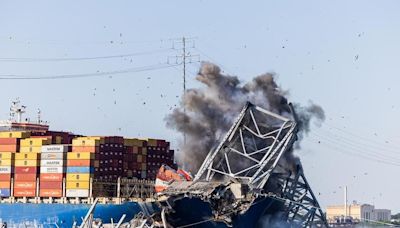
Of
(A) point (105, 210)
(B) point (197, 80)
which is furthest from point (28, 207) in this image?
(B) point (197, 80)

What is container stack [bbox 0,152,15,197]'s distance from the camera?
Answer: 92113 mm

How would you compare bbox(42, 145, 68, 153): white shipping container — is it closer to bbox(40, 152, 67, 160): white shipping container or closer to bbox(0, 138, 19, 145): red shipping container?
bbox(40, 152, 67, 160): white shipping container

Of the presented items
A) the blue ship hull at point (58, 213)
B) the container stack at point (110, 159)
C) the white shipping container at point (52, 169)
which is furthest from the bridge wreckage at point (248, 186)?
the white shipping container at point (52, 169)

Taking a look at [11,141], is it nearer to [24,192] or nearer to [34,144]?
[34,144]

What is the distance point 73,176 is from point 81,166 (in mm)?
1662

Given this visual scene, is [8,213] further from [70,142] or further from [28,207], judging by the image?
[70,142]

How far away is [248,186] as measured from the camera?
73.6 meters

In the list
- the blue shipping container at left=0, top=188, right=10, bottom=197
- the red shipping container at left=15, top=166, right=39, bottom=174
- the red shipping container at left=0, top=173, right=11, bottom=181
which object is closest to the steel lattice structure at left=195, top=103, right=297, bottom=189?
the red shipping container at left=15, top=166, right=39, bottom=174

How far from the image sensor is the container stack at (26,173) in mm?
90062

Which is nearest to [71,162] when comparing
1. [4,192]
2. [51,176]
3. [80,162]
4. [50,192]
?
[80,162]

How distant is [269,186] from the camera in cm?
7806

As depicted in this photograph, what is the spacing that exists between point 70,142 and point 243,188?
27011mm

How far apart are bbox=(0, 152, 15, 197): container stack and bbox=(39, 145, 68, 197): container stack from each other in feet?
13.4

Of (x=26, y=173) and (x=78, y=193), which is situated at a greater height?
(x=26, y=173)
